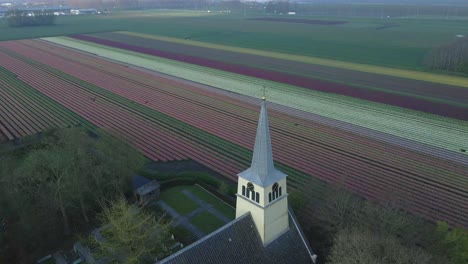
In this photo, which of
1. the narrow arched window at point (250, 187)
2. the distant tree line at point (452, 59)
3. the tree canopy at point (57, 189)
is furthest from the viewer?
the distant tree line at point (452, 59)

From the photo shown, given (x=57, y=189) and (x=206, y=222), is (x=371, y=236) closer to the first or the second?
(x=206, y=222)

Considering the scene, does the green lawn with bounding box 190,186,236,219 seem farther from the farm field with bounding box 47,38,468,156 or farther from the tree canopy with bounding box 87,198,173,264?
the farm field with bounding box 47,38,468,156

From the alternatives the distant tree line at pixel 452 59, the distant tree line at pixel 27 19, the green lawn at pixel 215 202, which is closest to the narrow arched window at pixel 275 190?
the green lawn at pixel 215 202

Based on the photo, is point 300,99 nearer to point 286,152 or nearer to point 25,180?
point 286,152

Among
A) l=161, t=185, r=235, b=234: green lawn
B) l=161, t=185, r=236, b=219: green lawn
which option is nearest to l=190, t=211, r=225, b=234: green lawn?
l=161, t=185, r=235, b=234: green lawn

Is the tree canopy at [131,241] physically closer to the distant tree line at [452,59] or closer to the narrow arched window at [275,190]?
the narrow arched window at [275,190]

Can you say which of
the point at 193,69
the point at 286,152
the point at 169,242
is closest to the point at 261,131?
the point at 169,242
